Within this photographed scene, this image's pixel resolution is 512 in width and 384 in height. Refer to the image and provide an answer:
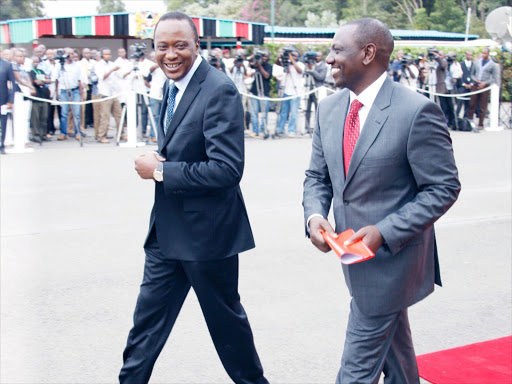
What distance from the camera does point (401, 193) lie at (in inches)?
110

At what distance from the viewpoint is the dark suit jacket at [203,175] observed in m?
3.17

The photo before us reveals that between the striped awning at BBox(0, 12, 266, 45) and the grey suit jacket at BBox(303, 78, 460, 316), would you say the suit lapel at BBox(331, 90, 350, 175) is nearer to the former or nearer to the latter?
the grey suit jacket at BBox(303, 78, 460, 316)

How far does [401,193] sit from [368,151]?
21 cm

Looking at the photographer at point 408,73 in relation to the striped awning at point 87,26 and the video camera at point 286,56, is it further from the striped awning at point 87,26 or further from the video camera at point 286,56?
the striped awning at point 87,26

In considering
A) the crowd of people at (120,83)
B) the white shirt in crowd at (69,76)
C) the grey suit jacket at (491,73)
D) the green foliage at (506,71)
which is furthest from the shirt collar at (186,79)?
the green foliage at (506,71)

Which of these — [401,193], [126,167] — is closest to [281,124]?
[126,167]

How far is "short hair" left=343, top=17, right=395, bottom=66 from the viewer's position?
2.76 metres

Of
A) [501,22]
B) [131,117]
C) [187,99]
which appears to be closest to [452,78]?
[131,117]

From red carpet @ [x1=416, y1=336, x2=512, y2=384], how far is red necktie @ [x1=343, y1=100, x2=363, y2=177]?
1.70 m

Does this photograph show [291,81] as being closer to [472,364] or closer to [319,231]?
[472,364]

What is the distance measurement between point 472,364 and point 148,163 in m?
2.28

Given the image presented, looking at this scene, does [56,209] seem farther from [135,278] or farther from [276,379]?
[276,379]

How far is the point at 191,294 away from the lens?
18.7 feet

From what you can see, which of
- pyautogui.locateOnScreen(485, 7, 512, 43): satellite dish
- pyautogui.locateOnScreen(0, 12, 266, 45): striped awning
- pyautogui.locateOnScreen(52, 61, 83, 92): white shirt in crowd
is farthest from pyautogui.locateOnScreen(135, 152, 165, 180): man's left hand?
pyautogui.locateOnScreen(0, 12, 266, 45): striped awning
